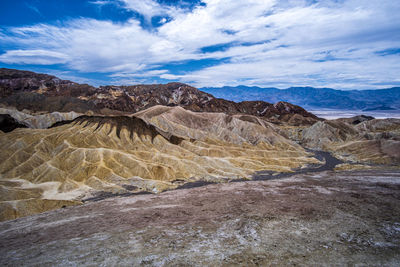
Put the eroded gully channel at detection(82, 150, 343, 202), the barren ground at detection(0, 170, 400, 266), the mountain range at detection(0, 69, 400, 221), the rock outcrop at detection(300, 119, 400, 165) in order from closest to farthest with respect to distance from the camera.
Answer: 1. the barren ground at detection(0, 170, 400, 266)
2. the eroded gully channel at detection(82, 150, 343, 202)
3. the mountain range at detection(0, 69, 400, 221)
4. the rock outcrop at detection(300, 119, 400, 165)

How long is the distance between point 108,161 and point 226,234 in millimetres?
49151

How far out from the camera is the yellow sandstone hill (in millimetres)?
48203

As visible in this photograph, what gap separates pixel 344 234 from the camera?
781 inches

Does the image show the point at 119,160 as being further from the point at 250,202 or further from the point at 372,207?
the point at 372,207

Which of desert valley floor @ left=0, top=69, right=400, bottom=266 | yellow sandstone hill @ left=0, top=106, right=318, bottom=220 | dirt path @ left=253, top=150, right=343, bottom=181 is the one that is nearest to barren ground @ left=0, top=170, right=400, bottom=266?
desert valley floor @ left=0, top=69, right=400, bottom=266

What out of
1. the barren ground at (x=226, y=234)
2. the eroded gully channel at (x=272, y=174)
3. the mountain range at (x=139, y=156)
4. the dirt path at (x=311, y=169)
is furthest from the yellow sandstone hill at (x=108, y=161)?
the barren ground at (x=226, y=234)

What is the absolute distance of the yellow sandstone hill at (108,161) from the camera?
158 ft

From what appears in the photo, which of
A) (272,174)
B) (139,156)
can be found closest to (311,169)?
(272,174)

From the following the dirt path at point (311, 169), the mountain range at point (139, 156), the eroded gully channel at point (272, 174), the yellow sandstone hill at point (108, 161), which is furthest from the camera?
the dirt path at point (311, 169)

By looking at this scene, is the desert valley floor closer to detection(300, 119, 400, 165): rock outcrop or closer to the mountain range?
the mountain range

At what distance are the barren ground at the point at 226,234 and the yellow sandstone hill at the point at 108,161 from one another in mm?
17419

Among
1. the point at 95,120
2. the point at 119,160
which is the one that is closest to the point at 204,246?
the point at 119,160

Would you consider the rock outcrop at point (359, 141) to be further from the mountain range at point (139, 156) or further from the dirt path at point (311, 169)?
the dirt path at point (311, 169)

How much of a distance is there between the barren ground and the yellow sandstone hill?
57.2ft
